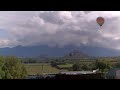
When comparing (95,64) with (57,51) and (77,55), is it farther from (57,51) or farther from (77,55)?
(57,51)

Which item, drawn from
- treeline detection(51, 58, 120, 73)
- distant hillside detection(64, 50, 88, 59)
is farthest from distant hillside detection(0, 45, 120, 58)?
treeline detection(51, 58, 120, 73)

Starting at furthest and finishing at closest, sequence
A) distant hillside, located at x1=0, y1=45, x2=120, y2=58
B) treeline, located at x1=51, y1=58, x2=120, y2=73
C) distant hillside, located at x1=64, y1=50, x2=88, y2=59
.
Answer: distant hillside, located at x1=64, y1=50, x2=88, y2=59, distant hillside, located at x1=0, y1=45, x2=120, y2=58, treeline, located at x1=51, y1=58, x2=120, y2=73

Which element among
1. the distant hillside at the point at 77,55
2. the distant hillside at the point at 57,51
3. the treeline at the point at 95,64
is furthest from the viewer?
the distant hillside at the point at 77,55

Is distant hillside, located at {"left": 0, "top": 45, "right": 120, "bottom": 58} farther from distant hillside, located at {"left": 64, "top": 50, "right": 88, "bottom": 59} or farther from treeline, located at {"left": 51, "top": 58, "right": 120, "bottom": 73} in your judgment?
treeline, located at {"left": 51, "top": 58, "right": 120, "bottom": 73}

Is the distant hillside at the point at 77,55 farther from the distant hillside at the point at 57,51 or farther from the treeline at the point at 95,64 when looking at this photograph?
the treeline at the point at 95,64

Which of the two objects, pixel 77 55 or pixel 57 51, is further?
pixel 77 55

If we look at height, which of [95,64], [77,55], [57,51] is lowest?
[95,64]

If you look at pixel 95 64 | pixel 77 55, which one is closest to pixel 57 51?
pixel 77 55

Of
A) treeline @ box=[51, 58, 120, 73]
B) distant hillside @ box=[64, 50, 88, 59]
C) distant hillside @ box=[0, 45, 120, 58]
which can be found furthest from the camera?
distant hillside @ box=[64, 50, 88, 59]

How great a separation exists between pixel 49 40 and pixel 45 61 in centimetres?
823

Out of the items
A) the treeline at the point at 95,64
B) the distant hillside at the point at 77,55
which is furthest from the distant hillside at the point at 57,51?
the treeline at the point at 95,64
